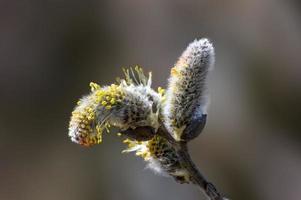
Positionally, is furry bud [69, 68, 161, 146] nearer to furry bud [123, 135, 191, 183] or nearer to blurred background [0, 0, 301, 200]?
furry bud [123, 135, 191, 183]

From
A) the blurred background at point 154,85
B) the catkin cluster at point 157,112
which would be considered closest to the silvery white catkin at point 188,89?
the catkin cluster at point 157,112

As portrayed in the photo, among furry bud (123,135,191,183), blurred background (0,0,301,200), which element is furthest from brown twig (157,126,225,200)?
blurred background (0,0,301,200)

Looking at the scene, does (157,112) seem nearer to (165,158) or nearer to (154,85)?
(165,158)

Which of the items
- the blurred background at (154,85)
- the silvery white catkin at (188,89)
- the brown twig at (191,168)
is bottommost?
the brown twig at (191,168)

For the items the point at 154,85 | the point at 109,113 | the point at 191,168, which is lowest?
the point at 191,168

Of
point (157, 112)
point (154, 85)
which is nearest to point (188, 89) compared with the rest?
point (157, 112)

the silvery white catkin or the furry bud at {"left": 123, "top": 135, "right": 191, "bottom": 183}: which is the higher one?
the silvery white catkin

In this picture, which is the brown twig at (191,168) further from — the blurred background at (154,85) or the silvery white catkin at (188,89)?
the blurred background at (154,85)
